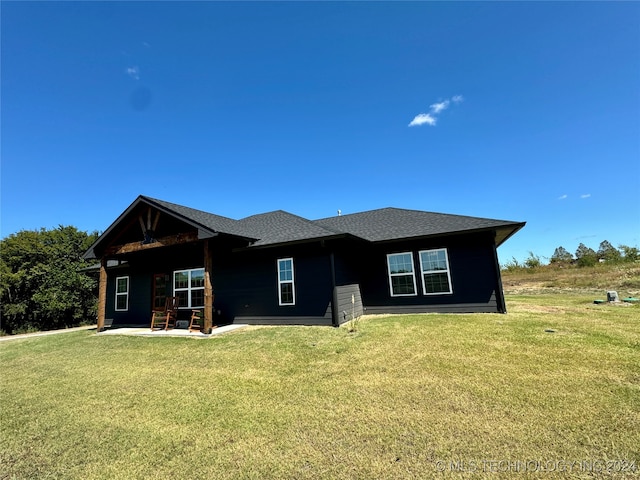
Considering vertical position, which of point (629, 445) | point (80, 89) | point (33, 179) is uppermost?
point (80, 89)

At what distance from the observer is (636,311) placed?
30.0 feet

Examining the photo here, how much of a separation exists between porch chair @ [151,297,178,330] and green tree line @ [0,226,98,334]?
17903 mm

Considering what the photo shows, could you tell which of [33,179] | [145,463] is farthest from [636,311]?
[33,179]

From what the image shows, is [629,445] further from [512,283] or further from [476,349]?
[512,283]

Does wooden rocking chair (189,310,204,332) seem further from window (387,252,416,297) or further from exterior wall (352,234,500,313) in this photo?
window (387,252,416,297)

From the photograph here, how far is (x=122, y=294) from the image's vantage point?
13836mm

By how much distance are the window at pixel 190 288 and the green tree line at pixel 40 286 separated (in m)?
17.8

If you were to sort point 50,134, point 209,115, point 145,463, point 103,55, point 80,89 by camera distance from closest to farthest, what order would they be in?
1. point 145,463
2. point 103,55
3. point 80,89
4. point 50,134
5. point 209,115

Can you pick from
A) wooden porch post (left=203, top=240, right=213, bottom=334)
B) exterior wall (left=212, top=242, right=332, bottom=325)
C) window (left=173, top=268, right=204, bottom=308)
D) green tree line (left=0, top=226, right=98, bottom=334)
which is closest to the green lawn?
wooden porch post (left=203, top=240, right=213, bottom=334)

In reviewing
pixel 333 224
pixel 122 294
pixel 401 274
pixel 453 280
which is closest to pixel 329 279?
pixel 401 274

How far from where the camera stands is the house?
9.76 meters

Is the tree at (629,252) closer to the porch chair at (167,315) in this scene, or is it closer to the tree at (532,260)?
the tree at (532,260)

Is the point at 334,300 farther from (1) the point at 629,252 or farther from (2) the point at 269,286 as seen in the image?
(1) the point at 629,252

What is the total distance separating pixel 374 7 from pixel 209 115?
835cm
